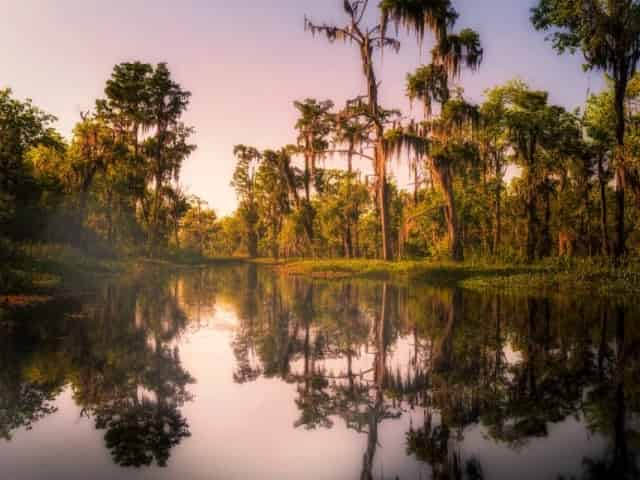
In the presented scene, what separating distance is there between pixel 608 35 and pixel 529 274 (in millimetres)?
11524

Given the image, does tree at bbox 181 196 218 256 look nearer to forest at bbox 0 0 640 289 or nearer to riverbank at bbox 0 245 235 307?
forest at bbox 0 0 640 289

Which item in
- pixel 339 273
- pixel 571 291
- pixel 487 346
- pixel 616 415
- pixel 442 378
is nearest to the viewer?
pixel 616 415

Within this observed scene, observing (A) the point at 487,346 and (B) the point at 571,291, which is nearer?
(A) the point at 487,346

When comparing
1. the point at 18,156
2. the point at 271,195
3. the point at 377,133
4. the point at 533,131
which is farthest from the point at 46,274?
the point at 271,195

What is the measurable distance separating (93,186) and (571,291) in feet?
114

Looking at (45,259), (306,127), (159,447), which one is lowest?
(159,447)

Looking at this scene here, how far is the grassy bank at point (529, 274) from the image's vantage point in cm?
1673

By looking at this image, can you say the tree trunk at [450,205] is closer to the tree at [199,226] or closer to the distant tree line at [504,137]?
the distant tree line at [504,137]

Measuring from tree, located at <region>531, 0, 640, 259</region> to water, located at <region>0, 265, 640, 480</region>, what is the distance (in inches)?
537

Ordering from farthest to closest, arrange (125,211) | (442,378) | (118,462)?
1. (125,211)
2. (442,378)
3. (118,462)

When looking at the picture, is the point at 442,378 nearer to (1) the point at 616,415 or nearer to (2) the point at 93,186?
(1) the point at 616,415

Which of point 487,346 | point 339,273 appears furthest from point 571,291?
point 339,273

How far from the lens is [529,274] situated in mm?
19484

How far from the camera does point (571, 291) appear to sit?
1612 centimetres
